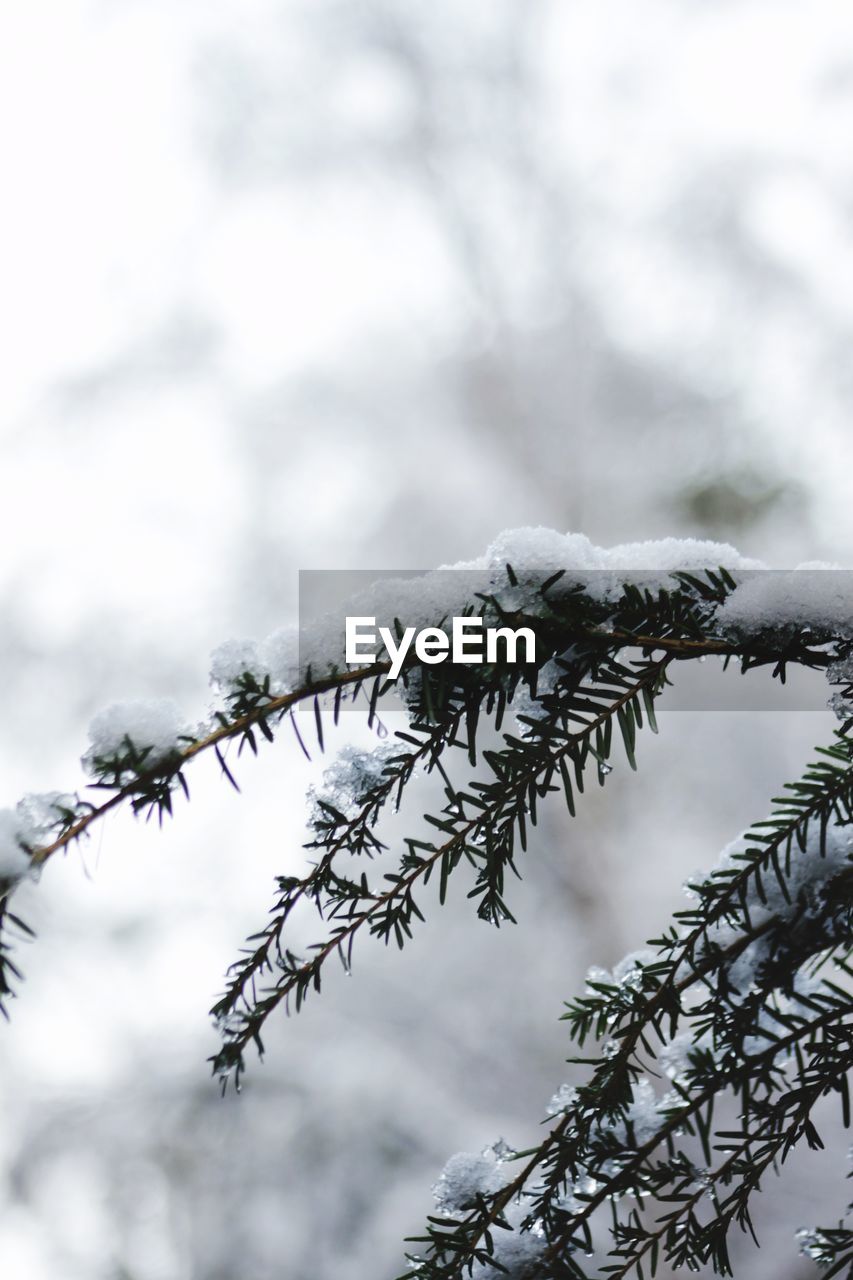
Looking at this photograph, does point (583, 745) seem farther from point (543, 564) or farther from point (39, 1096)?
point (39, 1096)

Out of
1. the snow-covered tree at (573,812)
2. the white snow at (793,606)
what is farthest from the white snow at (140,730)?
the white snow at (793,606)

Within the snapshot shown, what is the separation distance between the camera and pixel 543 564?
265 millimetres

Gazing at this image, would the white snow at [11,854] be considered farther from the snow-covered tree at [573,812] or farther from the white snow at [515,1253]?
the white snow at [515,1253]

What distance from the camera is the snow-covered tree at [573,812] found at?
229 millimetres

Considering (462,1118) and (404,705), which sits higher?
(404,705)

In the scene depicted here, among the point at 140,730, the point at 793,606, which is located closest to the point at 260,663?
the point at 140,730

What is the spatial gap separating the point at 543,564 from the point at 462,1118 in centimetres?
169

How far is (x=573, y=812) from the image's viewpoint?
27 cm

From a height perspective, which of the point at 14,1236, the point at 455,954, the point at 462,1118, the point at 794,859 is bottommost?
the point at 14,1236

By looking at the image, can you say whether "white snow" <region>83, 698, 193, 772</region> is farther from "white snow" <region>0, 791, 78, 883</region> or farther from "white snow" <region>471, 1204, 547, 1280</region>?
"white snow" <region>471, 1204, 547, 1280</region>

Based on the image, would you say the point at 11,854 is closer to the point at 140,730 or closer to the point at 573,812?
the point at 140,730

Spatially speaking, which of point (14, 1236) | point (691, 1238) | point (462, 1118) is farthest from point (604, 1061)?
point (14, 1236)

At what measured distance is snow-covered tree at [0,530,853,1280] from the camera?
0.75ft

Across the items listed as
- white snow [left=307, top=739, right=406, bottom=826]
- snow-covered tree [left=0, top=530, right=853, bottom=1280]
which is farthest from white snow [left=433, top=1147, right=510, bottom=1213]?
white snow [left=307, top=739, right=406, bottom=826]
